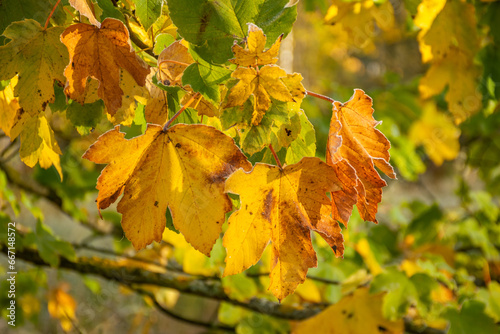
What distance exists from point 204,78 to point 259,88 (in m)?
0.08

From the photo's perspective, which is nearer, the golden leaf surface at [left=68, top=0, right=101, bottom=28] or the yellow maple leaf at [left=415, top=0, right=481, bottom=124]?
the golden leaf surface at [left=68, top=0, right=101, bottom=28]

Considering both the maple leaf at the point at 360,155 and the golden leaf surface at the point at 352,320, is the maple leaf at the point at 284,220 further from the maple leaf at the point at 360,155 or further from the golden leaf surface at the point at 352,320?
the golden leaf surface at the point at 352,320

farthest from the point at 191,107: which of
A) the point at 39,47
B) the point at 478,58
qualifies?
the point at 478,58

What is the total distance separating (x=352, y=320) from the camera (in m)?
1.18

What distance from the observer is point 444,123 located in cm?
243

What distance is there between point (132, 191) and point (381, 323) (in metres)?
0.92

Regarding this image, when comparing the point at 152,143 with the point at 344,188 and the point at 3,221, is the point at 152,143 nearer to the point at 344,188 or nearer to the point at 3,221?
the point at 344,188

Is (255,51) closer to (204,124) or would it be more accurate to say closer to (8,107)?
(204,124)

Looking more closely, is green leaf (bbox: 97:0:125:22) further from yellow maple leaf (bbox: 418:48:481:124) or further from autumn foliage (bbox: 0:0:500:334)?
yellow maple leaf (bbox: 418:48:481:124)

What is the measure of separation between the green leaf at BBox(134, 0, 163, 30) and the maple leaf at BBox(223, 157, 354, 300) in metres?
0.24

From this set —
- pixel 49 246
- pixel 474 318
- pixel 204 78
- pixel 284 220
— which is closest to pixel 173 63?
pixel 204 78

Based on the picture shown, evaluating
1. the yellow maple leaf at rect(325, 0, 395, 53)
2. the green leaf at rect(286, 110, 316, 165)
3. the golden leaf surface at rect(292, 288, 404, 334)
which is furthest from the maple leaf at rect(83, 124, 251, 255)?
the yellow maple leaf at rect(325, 0, 395, 53)

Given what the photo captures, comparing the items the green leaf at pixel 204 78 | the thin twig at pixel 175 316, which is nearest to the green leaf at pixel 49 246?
the thin twig at pixel 175 316

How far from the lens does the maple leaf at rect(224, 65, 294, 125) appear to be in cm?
54
